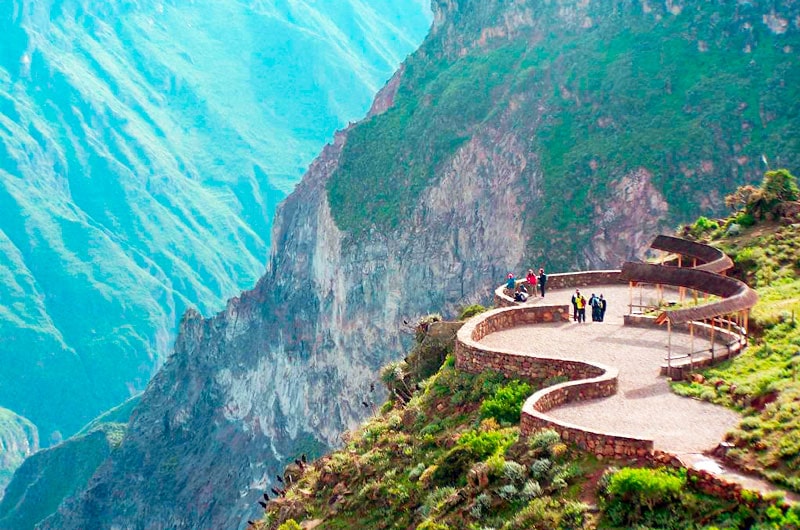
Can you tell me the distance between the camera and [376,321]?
9256 centimetres

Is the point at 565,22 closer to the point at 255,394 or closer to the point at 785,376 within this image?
the point at 255,394

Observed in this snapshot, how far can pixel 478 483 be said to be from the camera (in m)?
17.3

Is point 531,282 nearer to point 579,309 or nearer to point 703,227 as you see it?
point 579,309

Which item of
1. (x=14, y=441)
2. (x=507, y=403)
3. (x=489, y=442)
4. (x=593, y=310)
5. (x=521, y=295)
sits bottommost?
(x=14, y=441)

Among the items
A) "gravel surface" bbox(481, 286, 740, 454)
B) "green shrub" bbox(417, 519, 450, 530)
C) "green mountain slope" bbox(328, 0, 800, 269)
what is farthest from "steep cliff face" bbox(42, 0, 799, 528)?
"green shrub" bbox(417, 519, 450, 530)

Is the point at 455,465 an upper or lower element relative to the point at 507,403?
lower

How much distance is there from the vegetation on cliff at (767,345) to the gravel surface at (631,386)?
56cm

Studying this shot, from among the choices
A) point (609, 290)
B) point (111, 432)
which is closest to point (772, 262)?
point (609, 290)

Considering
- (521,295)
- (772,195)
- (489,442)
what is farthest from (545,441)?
(772,195)

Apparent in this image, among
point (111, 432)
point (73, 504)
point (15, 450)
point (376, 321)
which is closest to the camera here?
point (376, 321)

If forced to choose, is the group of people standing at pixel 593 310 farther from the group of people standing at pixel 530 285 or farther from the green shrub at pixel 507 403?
the green shrub at pixel 507 403

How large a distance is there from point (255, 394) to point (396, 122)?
30.2 metres

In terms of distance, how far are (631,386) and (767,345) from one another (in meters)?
3.01

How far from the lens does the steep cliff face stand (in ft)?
262
